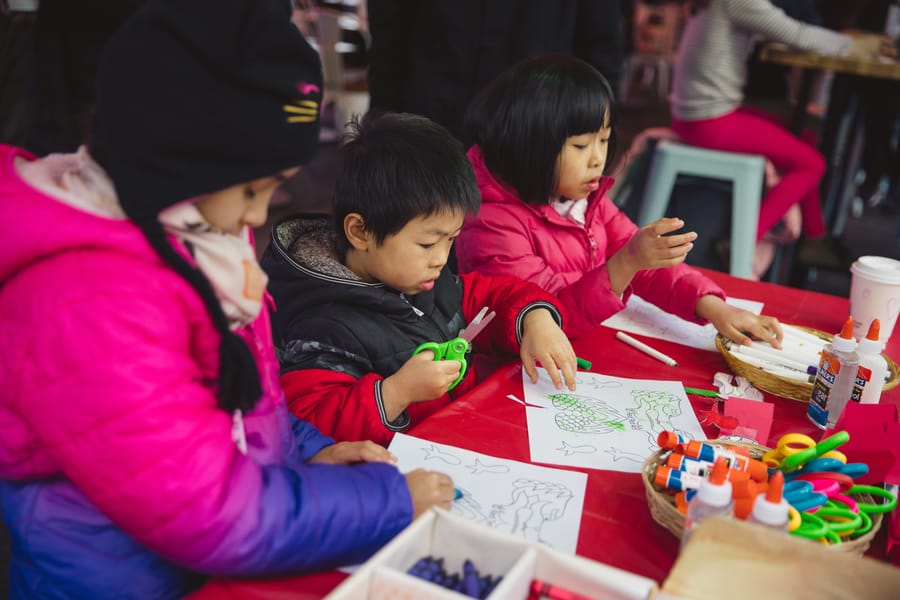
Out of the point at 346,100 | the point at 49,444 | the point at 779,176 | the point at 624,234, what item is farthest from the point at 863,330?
the point at 346,100

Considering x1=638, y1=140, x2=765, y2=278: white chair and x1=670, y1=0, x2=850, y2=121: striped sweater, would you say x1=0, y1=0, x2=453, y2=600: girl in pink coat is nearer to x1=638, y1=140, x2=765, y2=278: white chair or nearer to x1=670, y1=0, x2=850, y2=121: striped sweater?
x1=638, y1=140, x2=765, y2=278: white chair

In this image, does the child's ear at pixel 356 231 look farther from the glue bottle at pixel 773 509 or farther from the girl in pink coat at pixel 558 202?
the glue bottle at pixel 773 509

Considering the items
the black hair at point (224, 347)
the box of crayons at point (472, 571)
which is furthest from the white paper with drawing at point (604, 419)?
the black hair at point (224, 347)

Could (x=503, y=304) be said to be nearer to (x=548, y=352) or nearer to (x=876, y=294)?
(x=548, y=352)

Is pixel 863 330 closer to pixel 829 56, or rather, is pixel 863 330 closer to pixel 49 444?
pixel 49 444

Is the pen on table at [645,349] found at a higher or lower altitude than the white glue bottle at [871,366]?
lower

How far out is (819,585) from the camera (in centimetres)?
68

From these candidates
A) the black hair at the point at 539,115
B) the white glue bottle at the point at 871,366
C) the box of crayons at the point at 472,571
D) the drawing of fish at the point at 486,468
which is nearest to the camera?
the box of crayons at the point at 472,571

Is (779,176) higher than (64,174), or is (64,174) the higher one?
(64,174)

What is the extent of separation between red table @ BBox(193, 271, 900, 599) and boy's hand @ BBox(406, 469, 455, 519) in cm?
12

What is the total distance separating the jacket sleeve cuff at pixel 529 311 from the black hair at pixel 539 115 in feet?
1.10

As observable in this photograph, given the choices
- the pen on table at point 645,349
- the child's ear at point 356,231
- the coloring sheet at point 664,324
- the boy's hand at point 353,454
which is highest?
the child's ear at point 356,231

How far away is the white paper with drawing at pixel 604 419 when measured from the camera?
1.06 meters

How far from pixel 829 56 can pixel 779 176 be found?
49 cm
